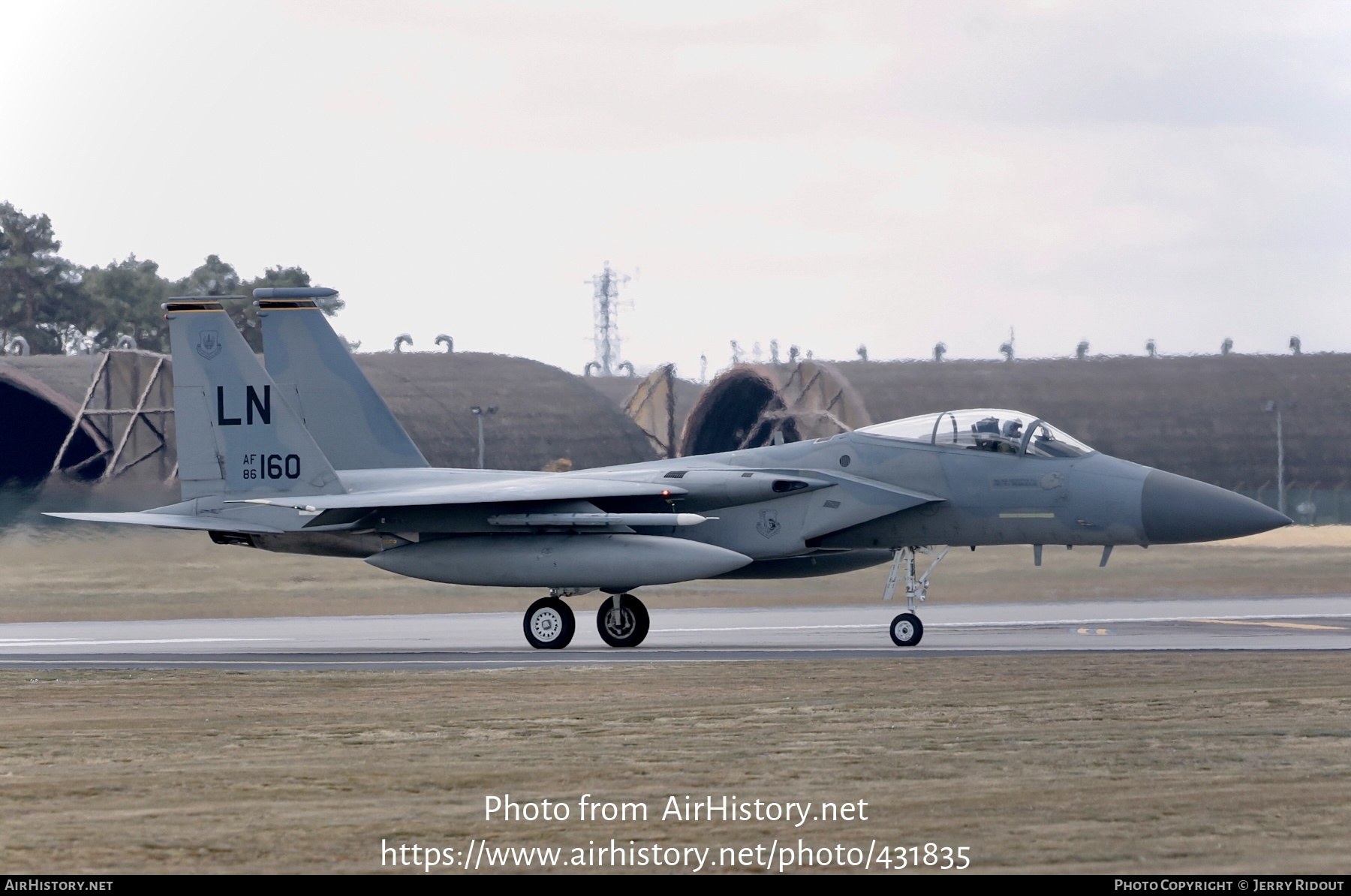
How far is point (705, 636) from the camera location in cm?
2377

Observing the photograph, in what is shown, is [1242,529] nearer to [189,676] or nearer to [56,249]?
[189,676]

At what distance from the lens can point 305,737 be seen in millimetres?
12562

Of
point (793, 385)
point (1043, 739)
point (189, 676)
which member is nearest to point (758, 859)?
point (1043, 739)

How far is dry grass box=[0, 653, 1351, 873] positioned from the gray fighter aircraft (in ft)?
11.1

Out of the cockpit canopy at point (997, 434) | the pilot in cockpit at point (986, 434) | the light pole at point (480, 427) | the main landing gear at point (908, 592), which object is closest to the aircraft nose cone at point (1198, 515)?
the cockpit canopy at point (997, 434)

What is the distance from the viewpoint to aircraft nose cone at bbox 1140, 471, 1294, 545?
2027cm

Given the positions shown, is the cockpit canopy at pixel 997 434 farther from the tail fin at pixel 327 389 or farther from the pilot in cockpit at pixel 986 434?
the tail fin at pixel 327 389

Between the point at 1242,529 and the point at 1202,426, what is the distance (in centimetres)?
3468

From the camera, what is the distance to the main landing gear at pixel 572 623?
70.9 ft

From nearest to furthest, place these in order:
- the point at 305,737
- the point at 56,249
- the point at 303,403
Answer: the point at 305,737, the point at 303,403, the point at 56,249

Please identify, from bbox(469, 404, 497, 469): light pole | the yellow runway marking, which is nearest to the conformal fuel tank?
the yellow runway marking

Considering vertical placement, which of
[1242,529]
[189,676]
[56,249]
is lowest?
[189,676]

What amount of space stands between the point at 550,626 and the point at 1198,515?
821 cm

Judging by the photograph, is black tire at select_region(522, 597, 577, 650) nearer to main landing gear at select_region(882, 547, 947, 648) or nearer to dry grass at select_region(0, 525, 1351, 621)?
main landing gear at select_region(882, 547, 947, 648)
